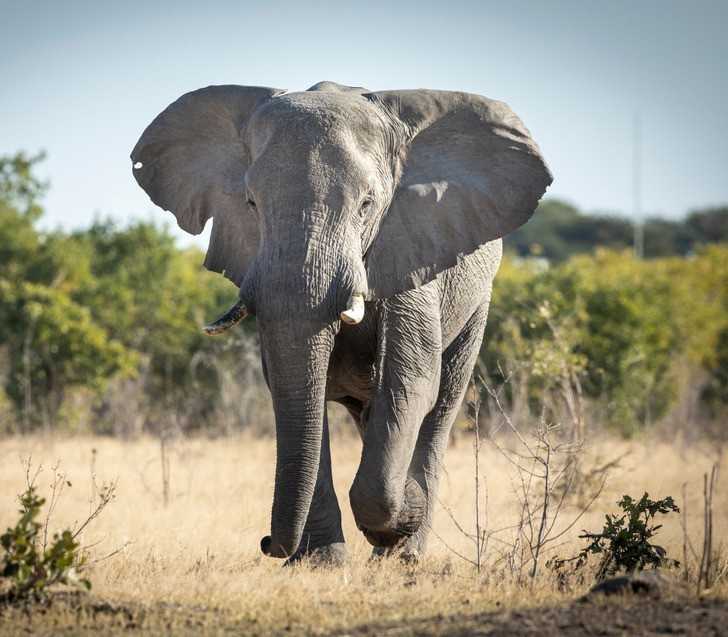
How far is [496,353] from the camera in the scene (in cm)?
1673

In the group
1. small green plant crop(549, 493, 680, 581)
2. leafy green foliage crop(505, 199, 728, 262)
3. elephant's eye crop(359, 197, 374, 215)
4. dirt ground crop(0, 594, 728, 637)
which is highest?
leafy green foliage crop(505, 199, 728, 262)

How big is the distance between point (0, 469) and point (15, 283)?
7.41m

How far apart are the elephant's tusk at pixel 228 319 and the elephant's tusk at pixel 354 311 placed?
1.71 feet

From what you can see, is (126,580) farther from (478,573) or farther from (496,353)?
(496,353)

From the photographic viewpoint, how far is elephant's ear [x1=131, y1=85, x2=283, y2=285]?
7.05m

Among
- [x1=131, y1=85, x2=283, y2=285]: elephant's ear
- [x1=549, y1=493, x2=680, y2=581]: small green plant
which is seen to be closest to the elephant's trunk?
[x1=131, y1=85, x2=283, y2=285]: elephant's ear

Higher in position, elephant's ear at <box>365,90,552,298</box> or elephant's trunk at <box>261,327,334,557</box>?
elephant's ear at <box>365,90,552,298</box>

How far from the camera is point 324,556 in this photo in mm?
7066

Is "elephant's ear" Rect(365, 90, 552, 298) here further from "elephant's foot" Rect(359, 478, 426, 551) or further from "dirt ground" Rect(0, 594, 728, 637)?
"dirt ground" Rect(0, 594, 728, 637)

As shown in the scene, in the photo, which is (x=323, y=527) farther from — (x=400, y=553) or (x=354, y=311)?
(x=354, y=311)

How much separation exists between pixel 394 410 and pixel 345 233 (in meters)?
1.24

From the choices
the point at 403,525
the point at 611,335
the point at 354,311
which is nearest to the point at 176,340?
the point at 611,335

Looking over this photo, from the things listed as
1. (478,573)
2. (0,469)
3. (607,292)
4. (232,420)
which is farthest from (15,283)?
(478,573)

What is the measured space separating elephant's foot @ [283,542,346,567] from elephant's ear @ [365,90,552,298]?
1706 mm
